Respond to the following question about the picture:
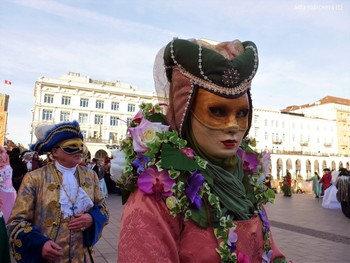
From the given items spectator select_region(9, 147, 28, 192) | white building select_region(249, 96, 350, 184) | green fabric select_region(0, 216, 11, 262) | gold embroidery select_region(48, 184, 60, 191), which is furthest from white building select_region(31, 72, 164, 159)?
gold embroidery select_region(48, 184, 60, 191)

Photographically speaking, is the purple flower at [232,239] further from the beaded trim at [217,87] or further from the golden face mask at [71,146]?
the golden face mask at [71,146]

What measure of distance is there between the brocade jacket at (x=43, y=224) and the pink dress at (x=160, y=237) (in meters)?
1.35

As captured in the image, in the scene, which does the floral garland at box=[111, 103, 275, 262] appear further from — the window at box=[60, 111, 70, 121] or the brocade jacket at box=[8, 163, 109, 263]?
the window at box=[60, 111, 70, 121]

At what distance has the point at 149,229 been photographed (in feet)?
3.97

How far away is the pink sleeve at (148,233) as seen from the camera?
118cm

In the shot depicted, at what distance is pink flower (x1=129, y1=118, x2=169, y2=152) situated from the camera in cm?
139

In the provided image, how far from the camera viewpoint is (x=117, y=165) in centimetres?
141

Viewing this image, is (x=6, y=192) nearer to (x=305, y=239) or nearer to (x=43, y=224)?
(x=43, y=224)

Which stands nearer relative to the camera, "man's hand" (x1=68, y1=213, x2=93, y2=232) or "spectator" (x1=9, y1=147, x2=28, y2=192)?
"man's hand" (x1=68, y1=213, x2=93, y2=232)

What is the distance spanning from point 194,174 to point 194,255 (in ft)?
1.05


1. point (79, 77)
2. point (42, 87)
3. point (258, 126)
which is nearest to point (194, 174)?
point (42, 87)

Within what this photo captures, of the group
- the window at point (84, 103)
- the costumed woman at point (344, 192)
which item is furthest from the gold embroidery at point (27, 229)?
the window at point (84, 103)

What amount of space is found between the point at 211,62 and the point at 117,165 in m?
0.60

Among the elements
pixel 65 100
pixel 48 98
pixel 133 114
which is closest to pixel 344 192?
pixel 65 100
